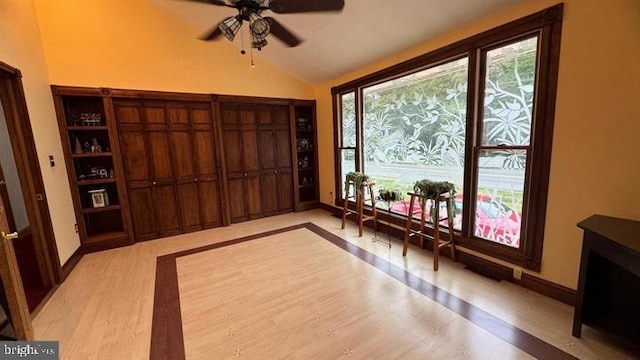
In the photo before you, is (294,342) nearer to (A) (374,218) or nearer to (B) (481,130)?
(A) (374,218)

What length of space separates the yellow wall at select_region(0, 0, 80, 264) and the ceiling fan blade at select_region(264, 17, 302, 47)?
2409 millimetres

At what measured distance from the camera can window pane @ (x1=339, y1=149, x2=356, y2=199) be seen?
4.52 meters

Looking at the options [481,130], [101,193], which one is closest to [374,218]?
[481,130]

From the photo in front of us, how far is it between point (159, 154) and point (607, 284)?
5066 mm

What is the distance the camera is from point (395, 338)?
1831mm

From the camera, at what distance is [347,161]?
4.67 m

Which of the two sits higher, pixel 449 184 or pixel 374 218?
pixel 449 184

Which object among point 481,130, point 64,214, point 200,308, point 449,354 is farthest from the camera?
point 64,214

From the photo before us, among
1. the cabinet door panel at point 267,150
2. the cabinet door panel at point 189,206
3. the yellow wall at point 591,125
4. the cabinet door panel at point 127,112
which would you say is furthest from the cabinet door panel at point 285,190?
the yellow wall at point 591,125

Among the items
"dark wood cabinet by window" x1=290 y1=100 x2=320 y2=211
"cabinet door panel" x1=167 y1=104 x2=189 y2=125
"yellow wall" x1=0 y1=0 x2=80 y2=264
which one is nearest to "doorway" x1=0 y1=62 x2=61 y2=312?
"yellow wall" x1=0 y1=0 x2=80 y2=264

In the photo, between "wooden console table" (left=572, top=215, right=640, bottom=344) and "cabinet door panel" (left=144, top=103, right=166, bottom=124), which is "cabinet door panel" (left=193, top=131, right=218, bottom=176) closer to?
"cabinet door panel" (left=144, top=103, right=166, bottom=124)

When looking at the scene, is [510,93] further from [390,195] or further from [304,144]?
[304,144]

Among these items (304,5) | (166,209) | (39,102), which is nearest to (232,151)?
(166,209)

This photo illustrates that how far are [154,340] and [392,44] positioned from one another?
3.79 m
